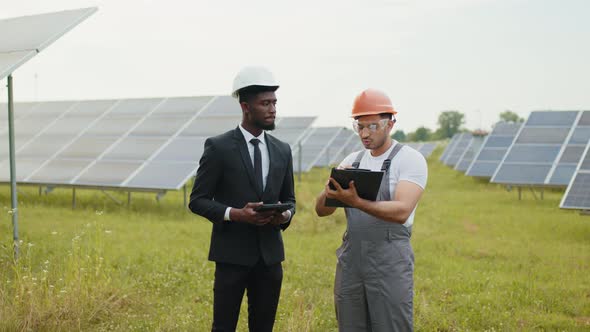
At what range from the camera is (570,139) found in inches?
665

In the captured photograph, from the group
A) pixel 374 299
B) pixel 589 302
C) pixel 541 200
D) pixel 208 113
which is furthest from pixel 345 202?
pixel 541 200

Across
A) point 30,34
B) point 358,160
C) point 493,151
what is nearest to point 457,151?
point 493,151

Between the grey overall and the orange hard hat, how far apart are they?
0.25 m

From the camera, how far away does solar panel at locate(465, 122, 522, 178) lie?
68.5ft

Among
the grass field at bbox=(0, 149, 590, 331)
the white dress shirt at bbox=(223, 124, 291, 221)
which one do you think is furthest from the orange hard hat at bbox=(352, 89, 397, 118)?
the grass field at bbox=(0, 149, 590, 331)

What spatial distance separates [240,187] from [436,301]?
363cm

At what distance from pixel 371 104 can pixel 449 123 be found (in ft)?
331

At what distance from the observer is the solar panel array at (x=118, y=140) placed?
1248cm

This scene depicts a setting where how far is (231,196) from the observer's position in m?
3.37

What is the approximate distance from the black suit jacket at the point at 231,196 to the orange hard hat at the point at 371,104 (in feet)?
2.24

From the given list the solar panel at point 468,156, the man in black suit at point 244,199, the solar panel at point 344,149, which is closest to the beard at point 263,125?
the man in black suit at point 244,199

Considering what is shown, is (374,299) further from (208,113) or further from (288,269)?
(208,113)

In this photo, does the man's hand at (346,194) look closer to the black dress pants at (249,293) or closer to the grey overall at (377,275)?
the grey overall at (377,275)

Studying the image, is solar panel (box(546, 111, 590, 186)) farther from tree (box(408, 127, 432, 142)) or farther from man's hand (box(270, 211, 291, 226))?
tree (box(408, 127, 432, 142))
